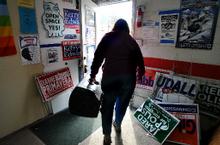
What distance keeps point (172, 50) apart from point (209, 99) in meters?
0.72

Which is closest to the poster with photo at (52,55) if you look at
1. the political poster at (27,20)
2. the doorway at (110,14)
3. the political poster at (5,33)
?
the political poster at (27,20)

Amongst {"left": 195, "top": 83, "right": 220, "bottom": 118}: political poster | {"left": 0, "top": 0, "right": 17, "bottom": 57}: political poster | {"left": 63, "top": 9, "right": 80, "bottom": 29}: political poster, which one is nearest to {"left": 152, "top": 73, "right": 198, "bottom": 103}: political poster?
{"left": 195, "top": 83, "right": 220, "bottom": 118}: political poster

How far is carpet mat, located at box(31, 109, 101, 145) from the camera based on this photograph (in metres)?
1.81

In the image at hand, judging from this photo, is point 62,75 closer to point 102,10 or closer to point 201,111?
point 102,10

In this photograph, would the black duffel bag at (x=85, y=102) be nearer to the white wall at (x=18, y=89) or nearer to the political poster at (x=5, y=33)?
the white wall at (x=18, y=89)

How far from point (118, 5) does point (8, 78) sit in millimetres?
1908

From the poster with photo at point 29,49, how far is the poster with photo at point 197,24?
1797mm

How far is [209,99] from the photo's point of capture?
1770 millimetres

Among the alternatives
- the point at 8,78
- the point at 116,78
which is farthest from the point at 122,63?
the point at 8,78

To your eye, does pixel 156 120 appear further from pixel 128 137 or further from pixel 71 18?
pixel 71 18

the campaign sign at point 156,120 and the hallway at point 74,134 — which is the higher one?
the campaign sign at point 156,120

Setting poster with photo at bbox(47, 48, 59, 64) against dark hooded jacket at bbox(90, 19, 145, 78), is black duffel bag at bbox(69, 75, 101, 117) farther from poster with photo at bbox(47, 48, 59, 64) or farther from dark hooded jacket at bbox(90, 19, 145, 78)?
poster with photo at bbox(47, 48, 59, 64)

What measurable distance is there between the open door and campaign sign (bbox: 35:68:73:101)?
0.30m

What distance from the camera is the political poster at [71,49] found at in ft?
7.45
